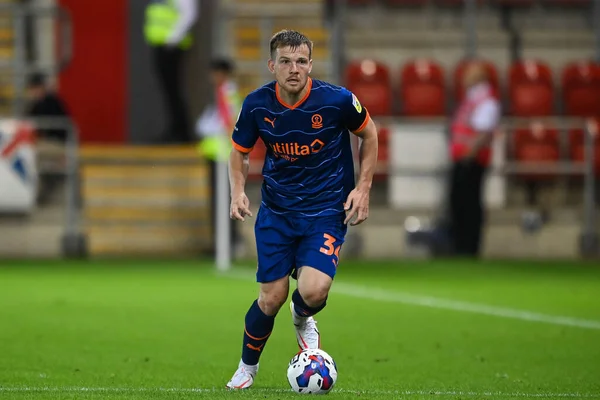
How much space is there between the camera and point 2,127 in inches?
693

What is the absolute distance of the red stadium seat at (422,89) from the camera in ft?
64.0

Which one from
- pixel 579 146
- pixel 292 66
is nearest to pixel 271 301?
pixel 292 66

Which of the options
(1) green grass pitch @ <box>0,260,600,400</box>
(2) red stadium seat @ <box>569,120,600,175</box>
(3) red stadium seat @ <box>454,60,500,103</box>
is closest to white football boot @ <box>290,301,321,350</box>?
(1) green grass pitch @ <box>0,260,600,400</box>

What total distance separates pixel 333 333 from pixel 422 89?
993 cm

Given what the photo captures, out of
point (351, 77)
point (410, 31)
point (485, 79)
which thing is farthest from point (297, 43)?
point (410, 31)

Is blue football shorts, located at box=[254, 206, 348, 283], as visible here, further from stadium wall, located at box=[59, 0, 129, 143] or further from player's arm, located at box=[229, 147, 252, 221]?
stadium wall, located at box=[59, 0, 129, 143]

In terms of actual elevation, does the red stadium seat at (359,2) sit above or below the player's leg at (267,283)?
above

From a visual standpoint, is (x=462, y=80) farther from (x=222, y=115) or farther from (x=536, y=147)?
(x=222, y=115)

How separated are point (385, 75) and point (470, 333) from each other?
9.83 metres

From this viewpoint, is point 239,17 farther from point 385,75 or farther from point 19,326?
point 19,326

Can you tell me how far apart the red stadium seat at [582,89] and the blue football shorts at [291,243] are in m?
13.3

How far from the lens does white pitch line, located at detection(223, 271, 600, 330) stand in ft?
35.8

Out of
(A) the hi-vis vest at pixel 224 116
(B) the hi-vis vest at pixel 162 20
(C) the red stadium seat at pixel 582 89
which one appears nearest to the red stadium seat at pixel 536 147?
(C) the red stadium seat at pixel 582 89

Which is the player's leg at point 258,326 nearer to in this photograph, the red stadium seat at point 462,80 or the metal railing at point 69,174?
the metal railing at point 69,174
